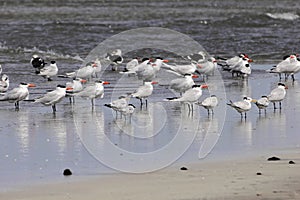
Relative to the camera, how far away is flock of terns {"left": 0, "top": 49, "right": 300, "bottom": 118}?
41.2 feet

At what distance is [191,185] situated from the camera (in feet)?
26.5

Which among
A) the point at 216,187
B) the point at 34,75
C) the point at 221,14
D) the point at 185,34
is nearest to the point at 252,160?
the point at 216,187

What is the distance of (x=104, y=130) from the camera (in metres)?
11.3

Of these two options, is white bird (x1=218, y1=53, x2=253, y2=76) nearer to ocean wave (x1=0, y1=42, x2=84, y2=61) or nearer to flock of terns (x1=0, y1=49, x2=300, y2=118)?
flock of terns (x1=0, y1=49, x2=300, y2=118)

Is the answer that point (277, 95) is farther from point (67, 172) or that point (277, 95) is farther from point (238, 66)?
point (67, 172)

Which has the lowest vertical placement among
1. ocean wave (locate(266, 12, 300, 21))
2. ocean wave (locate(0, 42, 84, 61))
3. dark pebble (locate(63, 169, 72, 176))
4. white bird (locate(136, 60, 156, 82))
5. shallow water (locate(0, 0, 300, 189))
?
dark pebble (locate(63, 169, 72, 176))

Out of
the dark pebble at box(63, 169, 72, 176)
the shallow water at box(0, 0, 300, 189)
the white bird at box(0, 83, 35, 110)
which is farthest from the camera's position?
the white bird at box(0, 83, 35, 110)

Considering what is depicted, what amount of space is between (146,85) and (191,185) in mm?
5877

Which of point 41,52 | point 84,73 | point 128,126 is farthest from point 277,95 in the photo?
point 41,52

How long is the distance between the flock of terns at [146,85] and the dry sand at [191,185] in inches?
137

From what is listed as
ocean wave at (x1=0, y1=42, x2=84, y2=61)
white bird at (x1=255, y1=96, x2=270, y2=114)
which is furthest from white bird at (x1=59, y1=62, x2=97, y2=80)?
white bird at (x1=255, y1=96, x2=270, y2=114)

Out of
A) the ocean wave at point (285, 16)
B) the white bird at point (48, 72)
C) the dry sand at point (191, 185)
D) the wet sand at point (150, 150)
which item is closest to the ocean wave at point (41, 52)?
the white bird at point (48, 72)

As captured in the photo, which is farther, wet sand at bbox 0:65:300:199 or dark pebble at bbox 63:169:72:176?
dark pebble at bbox 63:169:72:176

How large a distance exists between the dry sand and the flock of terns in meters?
3.49
